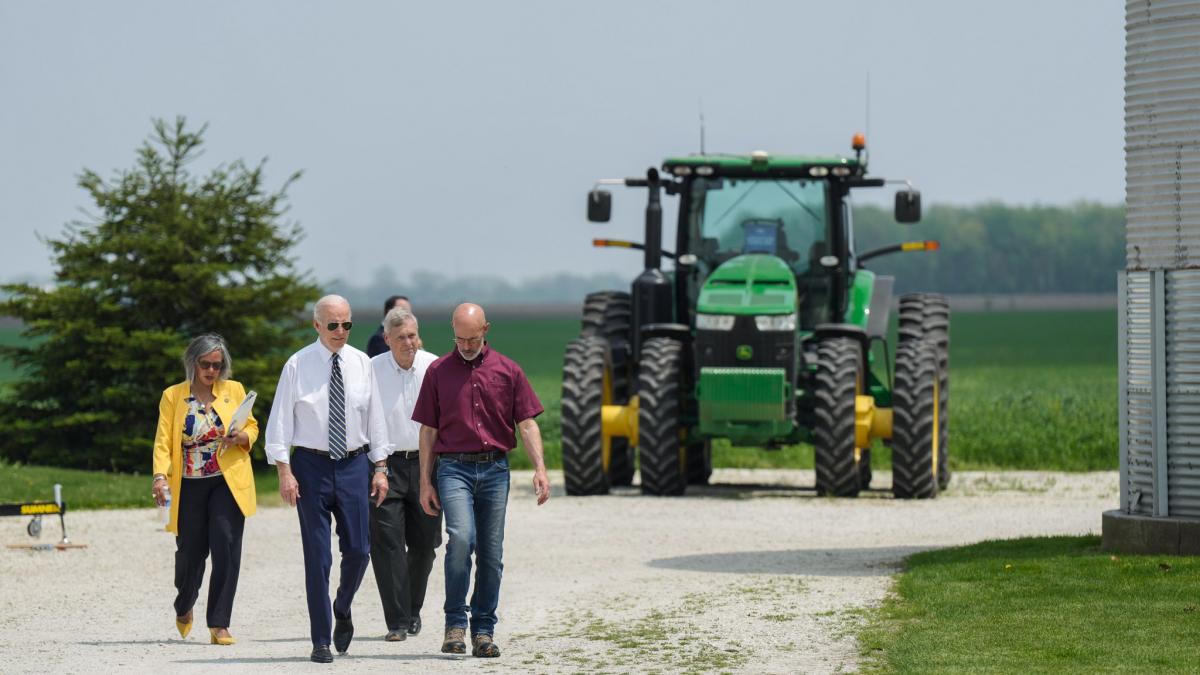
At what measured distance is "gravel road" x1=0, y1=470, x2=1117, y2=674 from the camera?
9.61 meters

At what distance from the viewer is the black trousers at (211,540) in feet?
32.9

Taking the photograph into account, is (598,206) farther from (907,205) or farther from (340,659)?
(340,659)

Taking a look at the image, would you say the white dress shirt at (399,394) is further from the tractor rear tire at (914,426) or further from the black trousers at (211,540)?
the tractor rear tire at (914,426)

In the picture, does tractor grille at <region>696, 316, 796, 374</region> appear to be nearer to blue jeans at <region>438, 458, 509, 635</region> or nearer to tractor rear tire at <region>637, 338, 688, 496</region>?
tractor rear tire at <region>637, 338, 688, 496</region>

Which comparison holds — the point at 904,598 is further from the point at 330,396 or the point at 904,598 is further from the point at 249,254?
the point at 249,254

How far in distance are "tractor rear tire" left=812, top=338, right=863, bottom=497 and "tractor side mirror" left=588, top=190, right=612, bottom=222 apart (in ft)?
8.51

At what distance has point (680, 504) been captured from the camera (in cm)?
1880

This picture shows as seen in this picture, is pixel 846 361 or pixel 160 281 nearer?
pixel 846 361

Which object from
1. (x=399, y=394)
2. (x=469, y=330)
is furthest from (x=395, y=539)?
(x=469, y=330)

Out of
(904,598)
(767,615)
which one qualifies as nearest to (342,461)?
(767,615)

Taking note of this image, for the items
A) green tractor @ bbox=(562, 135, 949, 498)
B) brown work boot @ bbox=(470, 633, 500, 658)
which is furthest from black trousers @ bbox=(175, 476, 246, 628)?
green tractor @ bbox=(562, 135, 949, 498)

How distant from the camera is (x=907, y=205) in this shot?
64.5 feet

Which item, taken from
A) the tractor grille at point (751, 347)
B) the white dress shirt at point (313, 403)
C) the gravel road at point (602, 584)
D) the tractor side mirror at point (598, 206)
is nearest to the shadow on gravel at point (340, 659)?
the gravel road at point (602, 584)

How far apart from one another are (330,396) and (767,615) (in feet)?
9.82
